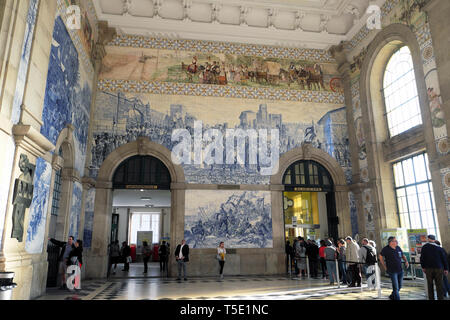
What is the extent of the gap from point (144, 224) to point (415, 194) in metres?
18.1

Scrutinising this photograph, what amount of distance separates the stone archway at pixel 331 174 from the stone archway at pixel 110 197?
149 inches

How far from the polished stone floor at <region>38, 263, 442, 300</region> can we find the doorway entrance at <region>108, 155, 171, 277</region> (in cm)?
281

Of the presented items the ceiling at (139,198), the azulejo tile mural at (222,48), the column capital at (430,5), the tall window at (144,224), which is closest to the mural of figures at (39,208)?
the azulejo tile mural at (222,48)

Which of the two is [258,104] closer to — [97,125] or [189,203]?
[189,203]

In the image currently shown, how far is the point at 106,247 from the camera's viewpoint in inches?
465

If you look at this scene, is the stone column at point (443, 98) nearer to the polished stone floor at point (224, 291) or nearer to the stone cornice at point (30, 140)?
the polished stone floor at point (224, 291)

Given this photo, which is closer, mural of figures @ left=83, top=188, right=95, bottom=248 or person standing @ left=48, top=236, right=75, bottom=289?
person standing @ left=48, top=236, right=75, bottom=289

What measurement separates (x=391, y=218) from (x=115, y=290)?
386 inches

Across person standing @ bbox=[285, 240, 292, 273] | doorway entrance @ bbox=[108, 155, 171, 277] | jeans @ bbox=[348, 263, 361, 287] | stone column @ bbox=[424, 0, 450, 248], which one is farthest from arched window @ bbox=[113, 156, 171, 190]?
stone column @ bbox=[424, 0, 450, 248]

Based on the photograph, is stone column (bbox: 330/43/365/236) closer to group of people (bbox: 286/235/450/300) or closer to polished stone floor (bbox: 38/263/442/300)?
group of people (bbox: 286/235/450/300)

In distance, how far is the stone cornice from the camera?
6117mm

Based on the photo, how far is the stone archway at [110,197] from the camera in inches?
454
